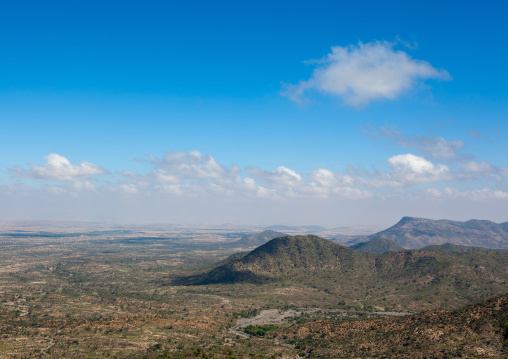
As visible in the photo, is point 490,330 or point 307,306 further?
point 307,306

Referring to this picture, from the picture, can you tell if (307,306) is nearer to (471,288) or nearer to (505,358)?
(471,288)

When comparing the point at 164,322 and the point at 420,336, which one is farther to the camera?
the point at 164,322

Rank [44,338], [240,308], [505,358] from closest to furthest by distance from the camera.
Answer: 1. [505,358]
2. [44,338]
3. [240,308]

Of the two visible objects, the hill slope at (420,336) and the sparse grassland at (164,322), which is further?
the sparse grassland at (164,322)

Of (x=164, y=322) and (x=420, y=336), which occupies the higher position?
(x=420, y=336)

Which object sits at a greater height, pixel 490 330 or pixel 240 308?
pixel 490 330

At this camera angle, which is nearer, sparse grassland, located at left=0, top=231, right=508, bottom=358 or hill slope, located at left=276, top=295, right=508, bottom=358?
hill slope, located at left=276, top=295, right=508, bottom=358

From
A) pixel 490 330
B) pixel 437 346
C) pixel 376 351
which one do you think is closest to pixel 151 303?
pixel 376 351

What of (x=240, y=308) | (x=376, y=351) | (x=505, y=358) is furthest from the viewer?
(x=240, y=308)

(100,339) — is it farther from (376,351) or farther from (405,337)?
(405,337)
